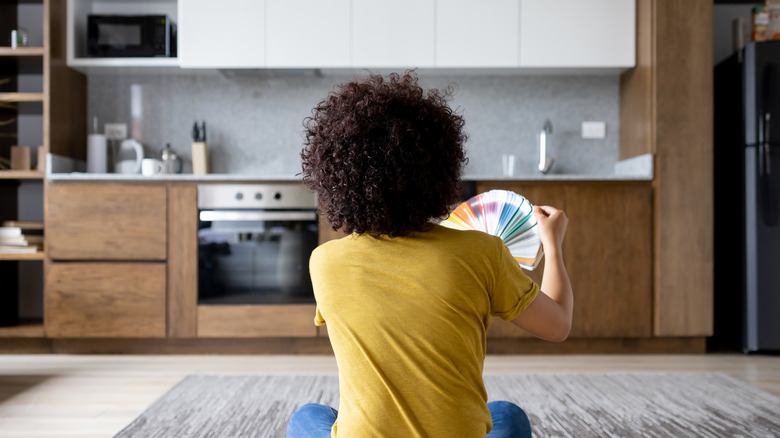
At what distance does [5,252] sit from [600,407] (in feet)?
9.51

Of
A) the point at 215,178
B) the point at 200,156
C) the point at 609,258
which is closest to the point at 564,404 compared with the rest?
the point at 609,258

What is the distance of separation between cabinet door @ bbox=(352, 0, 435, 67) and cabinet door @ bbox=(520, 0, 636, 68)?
0.54 meters

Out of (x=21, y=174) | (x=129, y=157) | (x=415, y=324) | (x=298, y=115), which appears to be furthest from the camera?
(x=298, y=115)

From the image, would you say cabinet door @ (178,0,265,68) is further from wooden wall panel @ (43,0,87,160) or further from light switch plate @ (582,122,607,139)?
light switch plate @ (582,122,607,139)

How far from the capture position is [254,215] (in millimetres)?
2852

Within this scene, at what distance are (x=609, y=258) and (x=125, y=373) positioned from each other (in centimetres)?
238

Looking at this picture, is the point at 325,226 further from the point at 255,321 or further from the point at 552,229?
the point at 552,229

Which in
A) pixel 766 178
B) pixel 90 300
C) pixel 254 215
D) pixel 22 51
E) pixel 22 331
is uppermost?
pixel 22 51

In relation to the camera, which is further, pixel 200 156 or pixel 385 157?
pixel 200 156

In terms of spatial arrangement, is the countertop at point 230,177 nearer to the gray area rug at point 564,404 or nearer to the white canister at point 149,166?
the white canister at point 149,166

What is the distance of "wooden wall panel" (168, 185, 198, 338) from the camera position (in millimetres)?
2811

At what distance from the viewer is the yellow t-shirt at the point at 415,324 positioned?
74cm

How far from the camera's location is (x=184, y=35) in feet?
9.92

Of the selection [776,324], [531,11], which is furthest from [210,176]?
[776,324]
